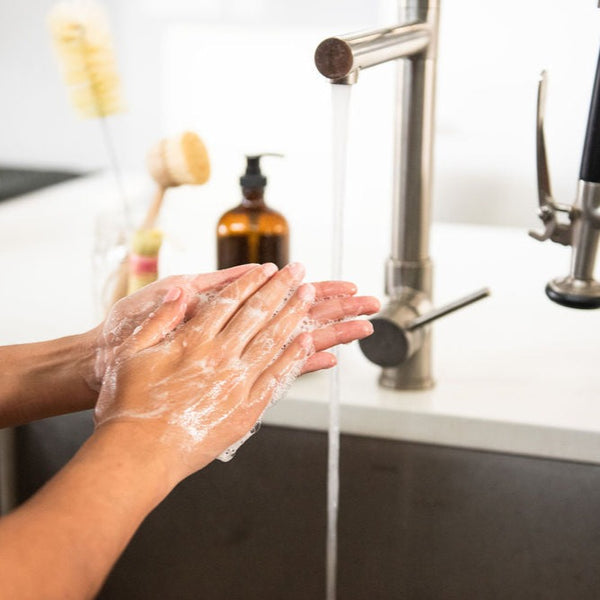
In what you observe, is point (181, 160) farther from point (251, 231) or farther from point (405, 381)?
point (405, 381)

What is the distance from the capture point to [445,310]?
0.83 metres

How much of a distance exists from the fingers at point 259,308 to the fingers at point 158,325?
0.04 m

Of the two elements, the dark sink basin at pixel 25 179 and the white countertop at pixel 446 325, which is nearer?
the white countertop at pixel 446 325

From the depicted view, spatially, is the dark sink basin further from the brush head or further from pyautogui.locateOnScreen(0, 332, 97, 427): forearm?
pyautogui.locateOnScreen(0, 332, 97, 427): forearm

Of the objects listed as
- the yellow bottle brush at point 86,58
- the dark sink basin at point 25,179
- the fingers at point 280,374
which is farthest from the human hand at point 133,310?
the dark sink basin at point 25,179

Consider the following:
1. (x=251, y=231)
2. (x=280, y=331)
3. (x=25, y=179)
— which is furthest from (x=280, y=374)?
(x=25, y=179)

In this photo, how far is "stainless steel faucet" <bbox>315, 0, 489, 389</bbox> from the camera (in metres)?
0.82

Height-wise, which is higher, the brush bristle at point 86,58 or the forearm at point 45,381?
the brush bristle at point 86,58

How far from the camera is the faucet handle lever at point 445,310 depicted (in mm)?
818

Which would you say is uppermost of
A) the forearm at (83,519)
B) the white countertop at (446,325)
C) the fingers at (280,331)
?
the fingers at (280,331)

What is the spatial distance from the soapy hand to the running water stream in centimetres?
4

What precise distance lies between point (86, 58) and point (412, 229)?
18.4 inches

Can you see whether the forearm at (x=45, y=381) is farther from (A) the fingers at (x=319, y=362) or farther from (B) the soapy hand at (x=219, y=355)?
(A) the fingers at (x=319, y=362)

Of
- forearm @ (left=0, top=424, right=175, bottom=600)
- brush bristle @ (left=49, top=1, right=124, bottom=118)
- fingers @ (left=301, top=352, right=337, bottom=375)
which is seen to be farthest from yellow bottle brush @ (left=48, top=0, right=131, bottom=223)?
forearm @ (left=0, top=424, right=175, bottom=600)
